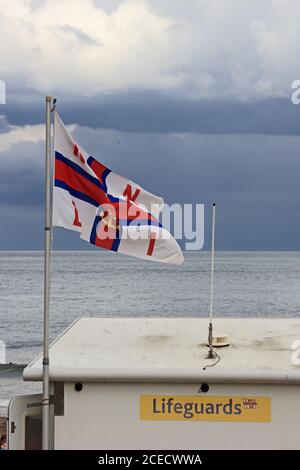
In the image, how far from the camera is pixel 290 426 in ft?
26.5

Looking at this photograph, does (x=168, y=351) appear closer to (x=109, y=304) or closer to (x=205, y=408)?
(x=205, y=408)

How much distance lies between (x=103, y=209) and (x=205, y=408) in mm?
2663

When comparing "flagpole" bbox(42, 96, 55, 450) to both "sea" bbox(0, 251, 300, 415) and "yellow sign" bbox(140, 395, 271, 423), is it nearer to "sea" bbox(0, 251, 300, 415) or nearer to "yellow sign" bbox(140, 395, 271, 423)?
"yellow sign" bbox(140, 395, 271, 423)

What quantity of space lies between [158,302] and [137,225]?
3315 inches

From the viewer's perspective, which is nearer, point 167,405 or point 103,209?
point 167,405

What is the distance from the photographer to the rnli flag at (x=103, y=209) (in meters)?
9.05

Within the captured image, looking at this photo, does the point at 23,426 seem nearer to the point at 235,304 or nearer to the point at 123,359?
the point at 123,359

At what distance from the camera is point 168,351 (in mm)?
8969

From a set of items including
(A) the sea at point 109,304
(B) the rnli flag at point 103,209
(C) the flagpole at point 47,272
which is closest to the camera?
(C) the flagpole at point 47,272

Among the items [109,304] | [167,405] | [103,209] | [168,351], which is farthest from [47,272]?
[109,304]

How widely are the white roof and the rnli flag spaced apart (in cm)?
112

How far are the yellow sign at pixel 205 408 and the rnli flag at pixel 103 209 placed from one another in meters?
1.79

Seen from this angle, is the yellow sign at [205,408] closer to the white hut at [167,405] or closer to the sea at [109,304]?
the white hut at [167,405]

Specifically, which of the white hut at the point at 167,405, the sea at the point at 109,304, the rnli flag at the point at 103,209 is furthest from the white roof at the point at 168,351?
the sea at the point at 109,304
